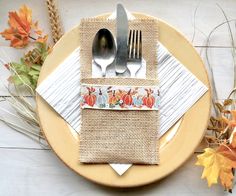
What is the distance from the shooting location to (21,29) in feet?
2.63

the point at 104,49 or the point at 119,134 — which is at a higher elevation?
the point at 104,49

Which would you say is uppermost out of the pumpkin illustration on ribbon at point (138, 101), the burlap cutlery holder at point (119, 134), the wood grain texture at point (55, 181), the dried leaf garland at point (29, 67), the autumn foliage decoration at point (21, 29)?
the autumn foliage decoration at point (21, 29)

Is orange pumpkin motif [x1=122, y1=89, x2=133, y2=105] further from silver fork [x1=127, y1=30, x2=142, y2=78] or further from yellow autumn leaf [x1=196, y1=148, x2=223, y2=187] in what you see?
yellow autumn leaf [x1=196, y1=148, x2=223, y2=187]

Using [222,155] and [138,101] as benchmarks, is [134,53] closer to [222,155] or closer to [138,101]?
[138,101]

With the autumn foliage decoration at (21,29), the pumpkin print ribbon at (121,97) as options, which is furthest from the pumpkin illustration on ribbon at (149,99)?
the autumn foliage decoration at (21,29)

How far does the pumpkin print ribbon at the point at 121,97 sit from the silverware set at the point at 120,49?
3 cm

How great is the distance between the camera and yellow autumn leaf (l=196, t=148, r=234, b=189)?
714 millimetres

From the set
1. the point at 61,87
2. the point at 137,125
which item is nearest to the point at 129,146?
the point at 137,125

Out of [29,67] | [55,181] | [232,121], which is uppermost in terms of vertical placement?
[29,67]

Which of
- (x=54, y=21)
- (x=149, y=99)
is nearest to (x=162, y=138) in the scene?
(x=149, y=99)

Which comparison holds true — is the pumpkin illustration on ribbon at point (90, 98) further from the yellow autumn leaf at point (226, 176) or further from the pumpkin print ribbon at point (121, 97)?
the yellow autumn leaf at point (226, 176)

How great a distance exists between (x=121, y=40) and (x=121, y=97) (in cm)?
10

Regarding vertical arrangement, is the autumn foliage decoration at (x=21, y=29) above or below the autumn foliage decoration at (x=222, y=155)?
above

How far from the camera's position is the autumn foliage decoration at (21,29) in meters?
0.80
